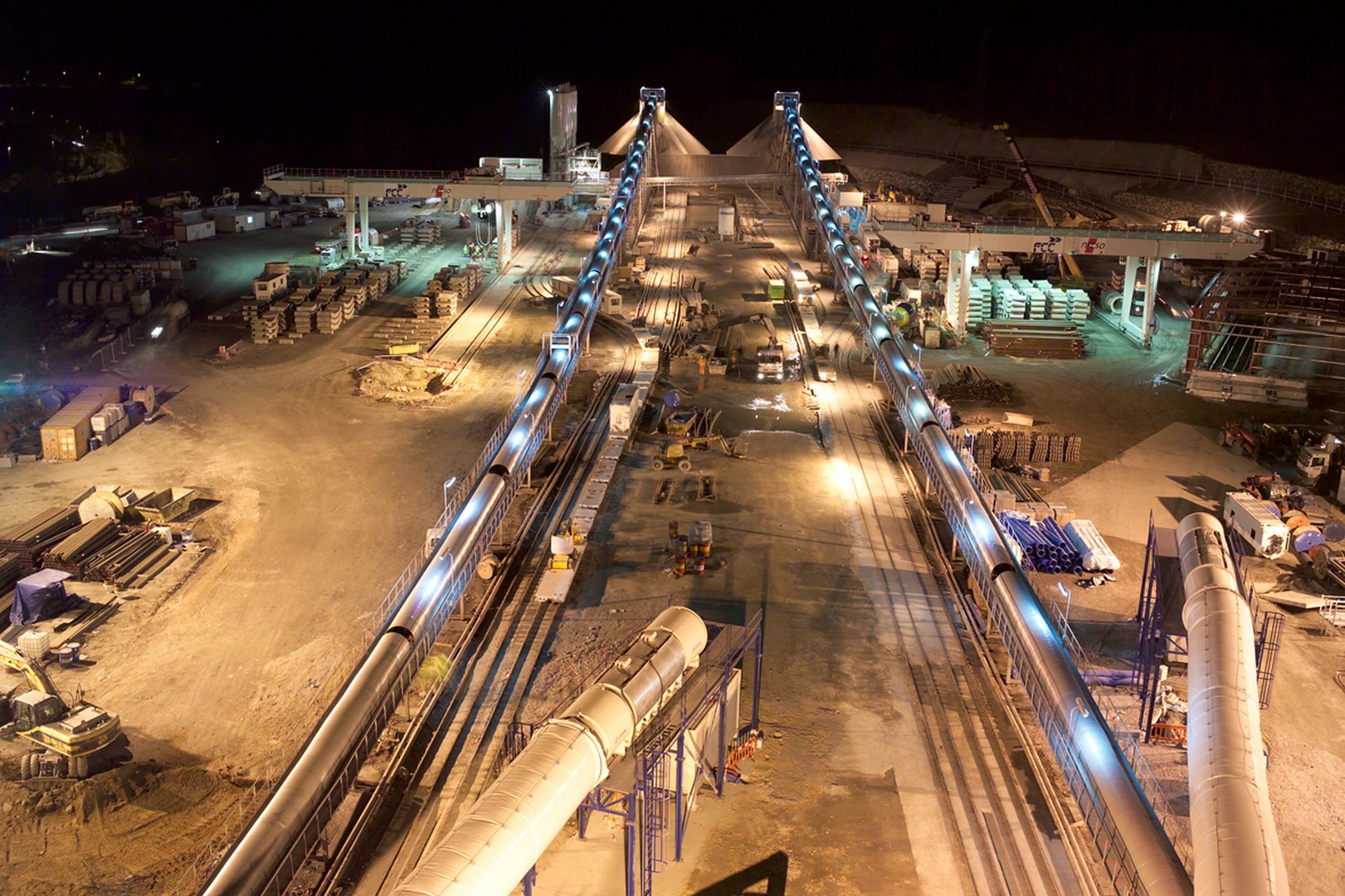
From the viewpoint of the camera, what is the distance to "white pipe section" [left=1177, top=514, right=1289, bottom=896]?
12.1 metres

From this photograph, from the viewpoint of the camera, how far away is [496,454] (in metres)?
25.9

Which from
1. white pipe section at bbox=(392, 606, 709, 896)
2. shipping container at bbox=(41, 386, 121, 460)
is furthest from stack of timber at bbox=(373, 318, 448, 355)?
white pipe section at bbox=(392, 606, 709, 896)

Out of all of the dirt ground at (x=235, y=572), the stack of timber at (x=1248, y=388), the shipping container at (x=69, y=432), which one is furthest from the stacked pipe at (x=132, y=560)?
the stack of timber at (x=1248, y=388)

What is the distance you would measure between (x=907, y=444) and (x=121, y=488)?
20.3 meters

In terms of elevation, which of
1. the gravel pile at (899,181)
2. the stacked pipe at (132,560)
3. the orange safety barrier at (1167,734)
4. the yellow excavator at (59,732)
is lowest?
the yellow excavator at (59,732)

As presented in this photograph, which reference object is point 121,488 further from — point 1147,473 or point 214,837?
point 1147,473

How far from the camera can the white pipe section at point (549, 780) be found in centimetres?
1112

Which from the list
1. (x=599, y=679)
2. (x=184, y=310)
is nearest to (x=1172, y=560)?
(x=599, y=679)

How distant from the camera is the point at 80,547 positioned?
2506 centimetres

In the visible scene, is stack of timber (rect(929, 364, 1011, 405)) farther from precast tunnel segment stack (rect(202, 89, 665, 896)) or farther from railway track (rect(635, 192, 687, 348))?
precast tunnel segment stack (rect(202, 89, 665, 896))

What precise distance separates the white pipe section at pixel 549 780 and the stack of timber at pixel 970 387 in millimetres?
22491

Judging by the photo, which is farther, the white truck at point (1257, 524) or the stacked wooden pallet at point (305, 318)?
the stacked wooden pallet at point (305, 318)

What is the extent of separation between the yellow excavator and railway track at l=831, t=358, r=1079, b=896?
1336 centimetres

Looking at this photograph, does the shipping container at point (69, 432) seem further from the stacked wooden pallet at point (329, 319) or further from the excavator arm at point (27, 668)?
the stacked wooden pallet at point (329, 319)
